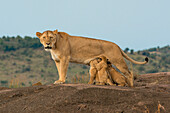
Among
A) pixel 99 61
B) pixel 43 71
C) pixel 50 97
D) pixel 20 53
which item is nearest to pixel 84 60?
pixel 99 61

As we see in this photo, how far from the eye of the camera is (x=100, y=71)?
834cm

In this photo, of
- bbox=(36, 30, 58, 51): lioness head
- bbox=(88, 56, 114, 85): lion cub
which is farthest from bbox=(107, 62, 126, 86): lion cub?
bbox=(36, 30, 58, 51): lioness head

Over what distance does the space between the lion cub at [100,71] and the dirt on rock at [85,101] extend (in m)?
1.39

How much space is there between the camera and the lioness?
26.3 ft

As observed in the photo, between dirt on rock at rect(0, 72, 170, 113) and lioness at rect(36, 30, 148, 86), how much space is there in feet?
3.78

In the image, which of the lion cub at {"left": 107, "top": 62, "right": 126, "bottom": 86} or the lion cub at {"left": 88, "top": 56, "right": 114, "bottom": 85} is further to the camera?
the lion cub at {"left": 107, "top": 62, "right": 126, "bottom": 86}

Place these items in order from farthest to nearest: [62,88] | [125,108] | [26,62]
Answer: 1. [26,62]
2. [62,88]
3. [125,108]

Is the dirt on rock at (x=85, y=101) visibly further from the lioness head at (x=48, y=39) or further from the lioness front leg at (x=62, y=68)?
the lioness head at (x=48, y=39)

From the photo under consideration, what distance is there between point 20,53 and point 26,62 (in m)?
4.14

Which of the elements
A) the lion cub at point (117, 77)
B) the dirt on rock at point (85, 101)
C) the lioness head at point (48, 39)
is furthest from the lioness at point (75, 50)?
the dirt on rock at point (85, 101)

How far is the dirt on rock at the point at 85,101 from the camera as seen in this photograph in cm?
583

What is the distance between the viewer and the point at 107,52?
342 inches

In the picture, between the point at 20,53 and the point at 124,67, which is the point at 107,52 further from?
the point at 20,53

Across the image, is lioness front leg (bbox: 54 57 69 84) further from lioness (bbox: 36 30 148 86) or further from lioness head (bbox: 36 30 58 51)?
lioness head (bbox: 36 30 58 51)
